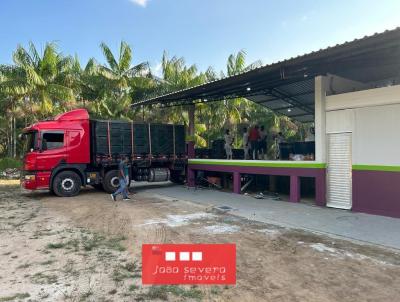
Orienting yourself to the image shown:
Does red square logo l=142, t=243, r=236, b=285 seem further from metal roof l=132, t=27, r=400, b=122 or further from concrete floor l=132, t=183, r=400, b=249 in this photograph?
metal roof l=132, t=27, r=400, b=122

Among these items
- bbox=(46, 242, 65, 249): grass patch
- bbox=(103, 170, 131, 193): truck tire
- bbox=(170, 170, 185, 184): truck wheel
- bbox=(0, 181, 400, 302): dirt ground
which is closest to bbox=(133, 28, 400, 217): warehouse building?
bbox=(0, 181, 400, 302): dirt ground

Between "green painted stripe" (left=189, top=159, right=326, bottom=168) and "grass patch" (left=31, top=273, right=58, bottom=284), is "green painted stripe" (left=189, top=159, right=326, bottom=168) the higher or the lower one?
the higher one

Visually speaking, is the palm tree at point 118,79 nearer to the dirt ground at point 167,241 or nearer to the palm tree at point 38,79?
the palm tree at point 38,79

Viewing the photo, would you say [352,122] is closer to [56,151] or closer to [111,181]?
[111,181]

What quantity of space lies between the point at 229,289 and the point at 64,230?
5106 millimetres

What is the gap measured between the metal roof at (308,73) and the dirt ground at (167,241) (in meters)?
4.93

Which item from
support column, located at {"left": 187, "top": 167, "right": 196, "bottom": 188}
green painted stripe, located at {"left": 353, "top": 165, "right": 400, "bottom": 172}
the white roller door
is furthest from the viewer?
support column, located at {"left": 187, "top": 167, "right": 196, "bottom": 188}

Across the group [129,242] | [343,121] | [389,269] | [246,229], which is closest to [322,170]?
[343,121]

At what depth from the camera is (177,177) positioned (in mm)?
18031

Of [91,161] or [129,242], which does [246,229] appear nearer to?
[129,242]

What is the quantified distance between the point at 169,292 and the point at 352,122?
818cm

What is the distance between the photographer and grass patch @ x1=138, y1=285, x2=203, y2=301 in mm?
4406

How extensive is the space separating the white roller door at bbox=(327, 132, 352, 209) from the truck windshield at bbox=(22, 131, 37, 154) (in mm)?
11074

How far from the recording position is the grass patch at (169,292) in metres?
4.41
